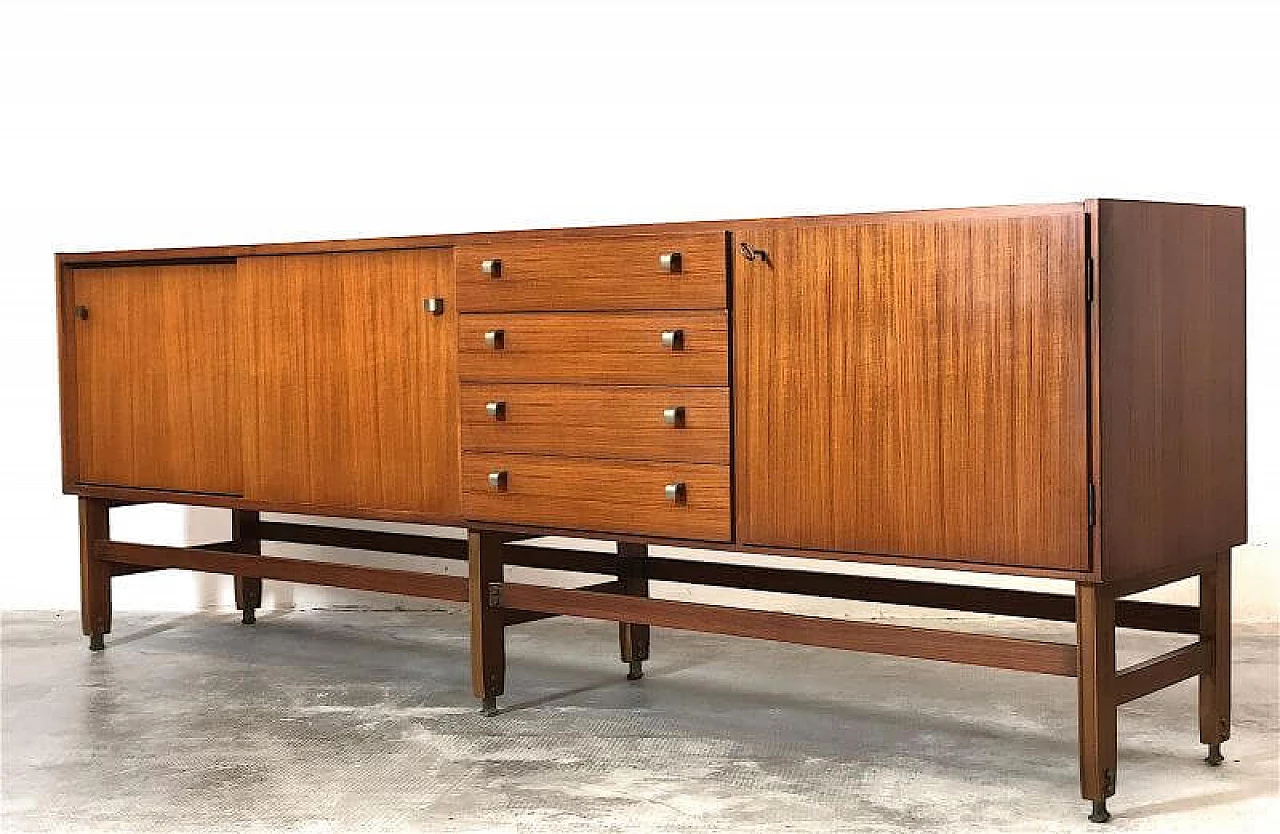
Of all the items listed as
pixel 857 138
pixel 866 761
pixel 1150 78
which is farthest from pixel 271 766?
pixel 1150 78

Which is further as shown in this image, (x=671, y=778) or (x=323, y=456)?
(x=323, y=456)

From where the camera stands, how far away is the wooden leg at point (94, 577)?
5.22m

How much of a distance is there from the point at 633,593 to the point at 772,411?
0.99 metres

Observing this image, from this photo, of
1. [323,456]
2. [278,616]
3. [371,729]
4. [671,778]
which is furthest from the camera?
[278,616]

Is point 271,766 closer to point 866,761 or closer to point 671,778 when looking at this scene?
point 671,778

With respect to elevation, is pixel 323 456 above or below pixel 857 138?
below

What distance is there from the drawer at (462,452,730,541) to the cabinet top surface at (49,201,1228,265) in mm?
510

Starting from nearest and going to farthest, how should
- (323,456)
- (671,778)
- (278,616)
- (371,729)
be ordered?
1. (671,778)
2. (371,729)
3. (323,456)
4. (278,616)

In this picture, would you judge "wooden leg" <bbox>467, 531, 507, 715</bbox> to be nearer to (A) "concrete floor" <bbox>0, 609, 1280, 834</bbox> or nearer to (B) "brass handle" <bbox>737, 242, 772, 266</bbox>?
(A) "concrete floor" <bbox>0, 609, 1280, 834</bbox>

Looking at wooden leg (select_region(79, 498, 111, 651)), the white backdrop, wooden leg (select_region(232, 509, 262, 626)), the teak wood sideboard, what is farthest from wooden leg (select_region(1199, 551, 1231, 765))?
wooden leg (select_region(79, 498, 111, 651))

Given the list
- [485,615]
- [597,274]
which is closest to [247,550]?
[485,615]

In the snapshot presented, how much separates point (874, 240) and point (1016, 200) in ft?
6.00

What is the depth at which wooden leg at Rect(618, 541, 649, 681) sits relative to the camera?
177 inches

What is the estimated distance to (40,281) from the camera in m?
6.01
